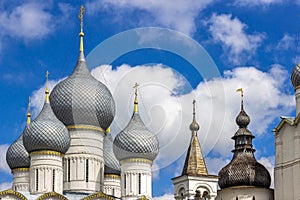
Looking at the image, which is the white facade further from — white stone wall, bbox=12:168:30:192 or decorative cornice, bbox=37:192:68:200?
white stone wall, bbox=12:168:30:192

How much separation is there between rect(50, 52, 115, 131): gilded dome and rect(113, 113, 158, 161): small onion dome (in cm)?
147

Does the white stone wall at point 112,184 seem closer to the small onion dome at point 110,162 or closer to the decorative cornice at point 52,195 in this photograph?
the small onion dome at point 110,162

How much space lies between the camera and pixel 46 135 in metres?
39.6

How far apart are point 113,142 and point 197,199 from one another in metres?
5.01

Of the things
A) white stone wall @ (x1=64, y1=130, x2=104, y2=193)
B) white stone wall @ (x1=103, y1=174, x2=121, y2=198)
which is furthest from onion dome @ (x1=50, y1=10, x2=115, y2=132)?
white stone wall @ (x1=103, y1=174, x2=121, y2=198)

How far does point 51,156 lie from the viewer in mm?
39562

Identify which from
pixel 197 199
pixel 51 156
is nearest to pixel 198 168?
pixel 197 199

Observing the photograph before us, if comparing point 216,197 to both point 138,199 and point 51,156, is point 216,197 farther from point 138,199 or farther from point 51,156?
point 51,156

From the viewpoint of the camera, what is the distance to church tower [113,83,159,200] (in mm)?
40469

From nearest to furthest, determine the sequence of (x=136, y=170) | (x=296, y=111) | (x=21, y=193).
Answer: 1. (x=21, y=193)
2. (x=136, y=170)
3. (x=296, y=111)

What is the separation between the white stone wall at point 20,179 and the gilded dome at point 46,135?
3508 millimetres

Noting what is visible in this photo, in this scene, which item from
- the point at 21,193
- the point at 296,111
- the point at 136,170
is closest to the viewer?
the point at 21,193

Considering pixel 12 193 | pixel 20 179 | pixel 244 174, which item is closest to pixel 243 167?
pixel 244 174

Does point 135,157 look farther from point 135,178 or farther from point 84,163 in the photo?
point 84,163
